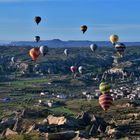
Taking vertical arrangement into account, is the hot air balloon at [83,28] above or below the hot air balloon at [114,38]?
above

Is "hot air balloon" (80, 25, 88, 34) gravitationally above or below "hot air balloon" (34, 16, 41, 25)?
below

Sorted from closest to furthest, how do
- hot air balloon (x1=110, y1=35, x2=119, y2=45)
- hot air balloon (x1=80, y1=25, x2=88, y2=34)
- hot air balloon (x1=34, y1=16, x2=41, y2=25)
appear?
hot air balloon (x1=34, y1=16, x2=41, y2=25) < hot air balloon (x1=80, y1=25, x2=88, y2=34) < hot air balloon (x1=110, y1=35, x2=119, y2=45)

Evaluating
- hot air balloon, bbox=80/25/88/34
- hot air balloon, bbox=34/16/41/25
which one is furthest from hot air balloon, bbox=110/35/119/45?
hot air balloon, bbox=34/16/41/25

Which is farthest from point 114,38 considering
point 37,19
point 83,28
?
point 37,19

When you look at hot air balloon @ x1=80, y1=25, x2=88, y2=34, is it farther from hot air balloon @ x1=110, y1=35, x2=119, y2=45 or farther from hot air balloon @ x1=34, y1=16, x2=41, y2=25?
hot air balloon @ x1=34, y1=16, x2=41, y2=25

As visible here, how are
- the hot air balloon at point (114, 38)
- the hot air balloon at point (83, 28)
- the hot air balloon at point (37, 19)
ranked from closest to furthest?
the hot air balloon at point (37, 19) < the hot air balloon at point (83, 28) < the hot air balloon at point (114, 38)

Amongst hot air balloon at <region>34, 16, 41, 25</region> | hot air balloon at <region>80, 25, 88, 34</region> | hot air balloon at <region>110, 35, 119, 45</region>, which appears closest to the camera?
hot air balloon at <region>34, 16, 41, 25</region>

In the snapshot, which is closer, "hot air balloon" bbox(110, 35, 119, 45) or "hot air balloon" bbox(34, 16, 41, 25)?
"hot air balloon" bbox(34, 16, 41, 25)

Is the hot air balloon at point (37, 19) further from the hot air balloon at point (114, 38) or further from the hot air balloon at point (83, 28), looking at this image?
the hot air balloon at point (114, 38)

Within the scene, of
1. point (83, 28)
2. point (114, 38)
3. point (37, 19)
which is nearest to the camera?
point (37, 19)

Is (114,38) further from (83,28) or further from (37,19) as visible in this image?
(37,19)

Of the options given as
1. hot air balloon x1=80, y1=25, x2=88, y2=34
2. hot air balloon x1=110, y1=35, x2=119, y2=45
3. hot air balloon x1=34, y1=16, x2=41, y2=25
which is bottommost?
hot air balloon x1=110, y1=35, x2=119, y2=45

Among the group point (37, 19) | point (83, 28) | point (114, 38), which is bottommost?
point (114, 38)

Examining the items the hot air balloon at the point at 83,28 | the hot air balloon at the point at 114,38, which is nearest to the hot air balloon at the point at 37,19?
the hot air balloon at the point at 83,28
